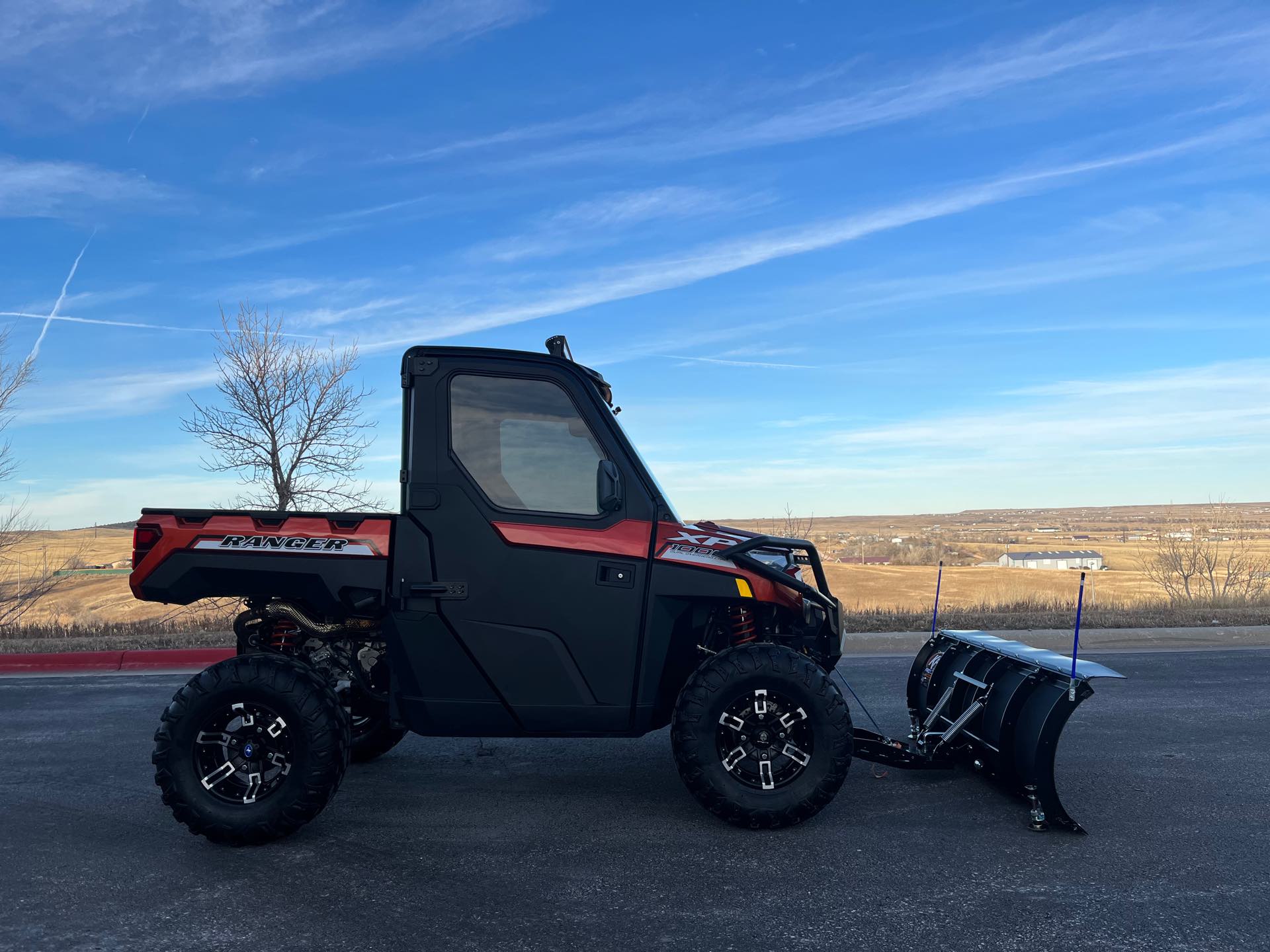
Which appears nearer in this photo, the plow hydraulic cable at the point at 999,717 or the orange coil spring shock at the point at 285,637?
the plow hydraulic cable at the point at 999,717

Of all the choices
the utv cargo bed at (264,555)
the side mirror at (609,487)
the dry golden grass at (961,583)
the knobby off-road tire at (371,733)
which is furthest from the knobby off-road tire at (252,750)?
the dry golden grass at (961,583)

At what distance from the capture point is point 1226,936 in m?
3.71

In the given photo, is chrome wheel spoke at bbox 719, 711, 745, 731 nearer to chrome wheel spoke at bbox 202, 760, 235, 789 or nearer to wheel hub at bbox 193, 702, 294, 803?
wheel hub at bbox 193, 702, 294, 803

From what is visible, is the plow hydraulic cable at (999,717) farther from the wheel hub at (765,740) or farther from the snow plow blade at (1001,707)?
the wheel hub at (765,740)

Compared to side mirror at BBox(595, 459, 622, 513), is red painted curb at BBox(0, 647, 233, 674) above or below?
below

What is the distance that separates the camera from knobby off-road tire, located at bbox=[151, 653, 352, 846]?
4.85 m

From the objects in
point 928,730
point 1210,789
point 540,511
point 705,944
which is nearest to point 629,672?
point 540,511

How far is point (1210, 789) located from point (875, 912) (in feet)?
9.99

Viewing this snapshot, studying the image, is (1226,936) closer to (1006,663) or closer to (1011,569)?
(1006,663)

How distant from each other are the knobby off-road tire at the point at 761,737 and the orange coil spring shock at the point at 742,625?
40cm

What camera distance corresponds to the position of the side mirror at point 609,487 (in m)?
4.95

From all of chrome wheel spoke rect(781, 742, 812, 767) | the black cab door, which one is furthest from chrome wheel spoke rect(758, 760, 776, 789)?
the black cab door

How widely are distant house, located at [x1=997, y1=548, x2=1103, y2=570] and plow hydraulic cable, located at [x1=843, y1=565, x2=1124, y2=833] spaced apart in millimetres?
56428

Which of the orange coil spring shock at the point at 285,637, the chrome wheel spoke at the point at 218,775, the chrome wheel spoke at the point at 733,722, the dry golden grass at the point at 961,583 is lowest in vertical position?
the dry golden grass at the point at 961,583
